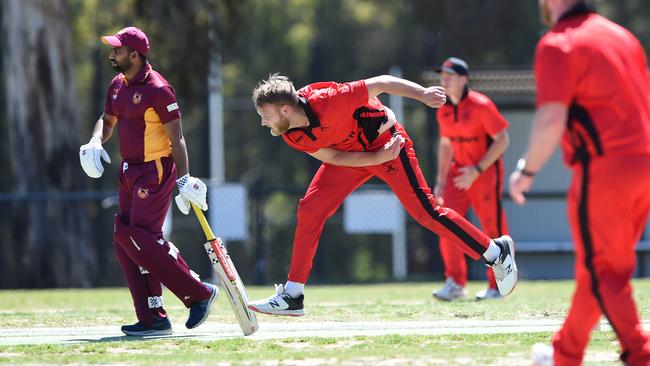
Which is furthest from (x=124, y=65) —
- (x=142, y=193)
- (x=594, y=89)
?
(x=594, y=89)

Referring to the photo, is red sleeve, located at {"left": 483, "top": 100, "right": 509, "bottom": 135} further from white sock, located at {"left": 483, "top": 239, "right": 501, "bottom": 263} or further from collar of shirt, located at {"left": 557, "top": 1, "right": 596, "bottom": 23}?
collar of shirt, located at {"left": 557, "top": 1, "right": 596, "bottom": 23}

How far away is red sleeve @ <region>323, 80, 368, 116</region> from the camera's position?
7539 millimetres

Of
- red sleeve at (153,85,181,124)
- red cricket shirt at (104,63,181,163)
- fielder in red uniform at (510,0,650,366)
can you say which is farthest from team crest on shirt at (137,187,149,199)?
fielder in red uniform at (510,0,650,366)

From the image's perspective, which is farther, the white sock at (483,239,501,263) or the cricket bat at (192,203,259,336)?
the white sock at (483,239,501,263)

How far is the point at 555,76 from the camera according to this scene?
5328mm

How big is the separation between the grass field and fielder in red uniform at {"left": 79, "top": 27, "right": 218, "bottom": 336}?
32cm

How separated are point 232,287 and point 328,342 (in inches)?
35.9

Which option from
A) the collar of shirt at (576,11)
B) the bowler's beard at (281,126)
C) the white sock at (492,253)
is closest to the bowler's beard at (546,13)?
the collar of shirt at (576,11)

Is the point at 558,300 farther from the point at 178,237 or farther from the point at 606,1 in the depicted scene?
the point at 606,1

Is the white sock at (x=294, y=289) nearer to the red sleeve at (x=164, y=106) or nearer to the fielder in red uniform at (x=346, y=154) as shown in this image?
the fielder in red uniform at (x=346, y=154)

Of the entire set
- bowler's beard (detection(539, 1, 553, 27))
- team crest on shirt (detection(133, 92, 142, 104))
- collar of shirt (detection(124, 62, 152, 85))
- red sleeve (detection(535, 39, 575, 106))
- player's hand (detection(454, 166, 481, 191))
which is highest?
bowler's beard (detection(539, 1, 553, 27))

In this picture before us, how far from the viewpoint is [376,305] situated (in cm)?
991

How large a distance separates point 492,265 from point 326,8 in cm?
2256

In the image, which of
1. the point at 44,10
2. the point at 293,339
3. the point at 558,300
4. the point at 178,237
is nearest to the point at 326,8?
the point at 178,237
